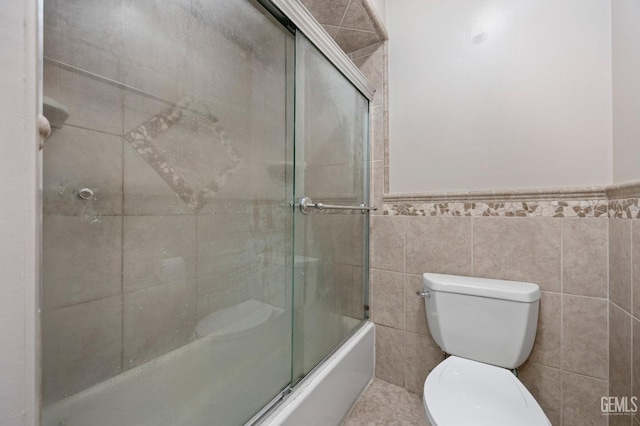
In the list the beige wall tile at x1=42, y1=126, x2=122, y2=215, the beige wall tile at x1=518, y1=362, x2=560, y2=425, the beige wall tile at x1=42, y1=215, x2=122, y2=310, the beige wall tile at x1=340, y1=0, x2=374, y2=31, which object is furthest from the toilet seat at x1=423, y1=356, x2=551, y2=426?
the beige wall tile at x1=340, y1=0, x2=374, y2=31

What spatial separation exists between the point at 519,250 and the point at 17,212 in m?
1.54

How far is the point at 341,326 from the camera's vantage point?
1.34m

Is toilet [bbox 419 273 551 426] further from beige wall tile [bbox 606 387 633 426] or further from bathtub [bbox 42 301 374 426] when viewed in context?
bathtub [bbox 42 301 374 426]

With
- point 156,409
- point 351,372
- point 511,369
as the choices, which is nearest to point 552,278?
point 511,369

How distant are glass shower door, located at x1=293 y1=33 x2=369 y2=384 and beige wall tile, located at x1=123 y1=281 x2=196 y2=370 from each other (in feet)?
1.29

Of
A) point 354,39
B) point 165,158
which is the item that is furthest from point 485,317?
point 354,39

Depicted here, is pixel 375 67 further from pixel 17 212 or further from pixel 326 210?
pixel 17 212

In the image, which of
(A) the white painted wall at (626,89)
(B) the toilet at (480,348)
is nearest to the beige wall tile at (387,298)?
(B) the toilet at (480,348)

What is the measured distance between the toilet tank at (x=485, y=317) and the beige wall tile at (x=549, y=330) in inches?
4.3

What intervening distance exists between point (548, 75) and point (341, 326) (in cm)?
148

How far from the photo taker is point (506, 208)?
1.21m

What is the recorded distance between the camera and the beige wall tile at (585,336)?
1047mm

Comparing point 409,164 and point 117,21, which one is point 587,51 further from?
point 117,21

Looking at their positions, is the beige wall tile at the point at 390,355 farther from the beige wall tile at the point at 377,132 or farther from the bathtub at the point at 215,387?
the beige wall tile at the point at 377,132
